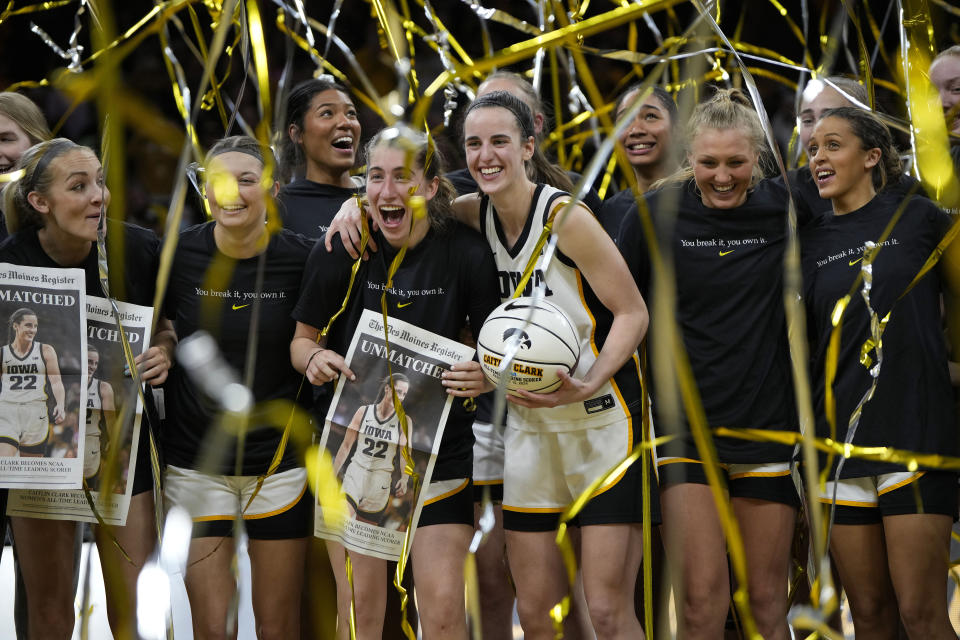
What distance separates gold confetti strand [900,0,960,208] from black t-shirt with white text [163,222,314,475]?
125 centimetres

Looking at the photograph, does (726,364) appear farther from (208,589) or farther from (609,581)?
(208,589)

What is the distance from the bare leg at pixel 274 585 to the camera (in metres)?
2.14

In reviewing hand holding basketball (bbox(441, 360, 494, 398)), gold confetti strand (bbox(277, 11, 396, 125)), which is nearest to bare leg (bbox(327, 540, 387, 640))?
hand holding basketball (bbox(441, 360, 494, 398))

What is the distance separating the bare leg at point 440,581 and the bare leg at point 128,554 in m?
0.61

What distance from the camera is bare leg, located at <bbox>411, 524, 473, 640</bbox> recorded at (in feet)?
6.45

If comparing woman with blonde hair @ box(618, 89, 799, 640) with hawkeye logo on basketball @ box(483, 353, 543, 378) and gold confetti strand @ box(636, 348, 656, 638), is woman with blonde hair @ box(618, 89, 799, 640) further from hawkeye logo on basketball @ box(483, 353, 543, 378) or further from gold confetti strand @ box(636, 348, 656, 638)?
hawkeye logo on basketball @ box(483, 353, 543, 378)

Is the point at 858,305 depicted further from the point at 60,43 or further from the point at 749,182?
the point at 60,43

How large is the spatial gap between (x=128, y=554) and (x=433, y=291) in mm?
870

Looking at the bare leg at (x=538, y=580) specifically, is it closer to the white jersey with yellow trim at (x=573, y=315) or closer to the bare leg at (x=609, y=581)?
the bare leg at (x=609, y=581)

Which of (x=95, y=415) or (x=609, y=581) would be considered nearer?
(x=609, y=581)

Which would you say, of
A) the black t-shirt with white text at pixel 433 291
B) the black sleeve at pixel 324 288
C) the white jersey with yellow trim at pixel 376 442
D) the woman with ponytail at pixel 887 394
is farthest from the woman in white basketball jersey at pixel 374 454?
the woman with ponytail at pixel 887 394

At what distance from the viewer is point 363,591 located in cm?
201

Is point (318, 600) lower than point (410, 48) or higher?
lower

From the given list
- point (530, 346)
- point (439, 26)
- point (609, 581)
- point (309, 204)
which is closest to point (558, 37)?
point (439, 26)
